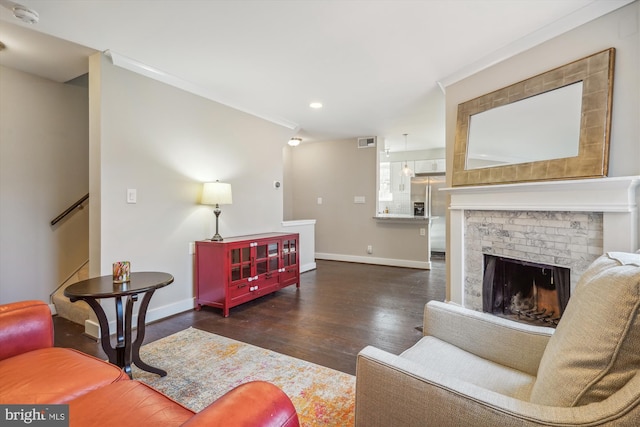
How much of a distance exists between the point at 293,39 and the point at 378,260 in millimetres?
4315

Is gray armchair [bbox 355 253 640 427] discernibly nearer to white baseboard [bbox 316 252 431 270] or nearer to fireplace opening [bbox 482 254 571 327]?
fireplace opening [bbox 482 254 571 327]

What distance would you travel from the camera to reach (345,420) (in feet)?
5.04

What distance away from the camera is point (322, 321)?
2.90 metres

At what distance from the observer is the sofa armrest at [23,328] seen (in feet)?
4.23

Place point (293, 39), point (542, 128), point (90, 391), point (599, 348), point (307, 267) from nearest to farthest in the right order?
point (599, 348) < point (90, 391) < point (542, 128) < point (293, 39) < point (307, 267)

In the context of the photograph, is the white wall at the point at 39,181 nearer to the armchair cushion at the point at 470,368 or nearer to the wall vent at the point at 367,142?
the armchair cushion at the point at 470,368

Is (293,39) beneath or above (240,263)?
above

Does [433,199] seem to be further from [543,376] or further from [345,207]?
[543,376]

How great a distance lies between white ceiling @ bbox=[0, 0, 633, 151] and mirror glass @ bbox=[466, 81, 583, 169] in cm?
47

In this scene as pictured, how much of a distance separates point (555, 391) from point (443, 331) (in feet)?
2.31

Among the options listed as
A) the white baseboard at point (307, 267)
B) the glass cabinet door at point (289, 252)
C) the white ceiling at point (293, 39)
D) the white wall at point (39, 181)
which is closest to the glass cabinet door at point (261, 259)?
the glass cabinet door at point (289, 252)

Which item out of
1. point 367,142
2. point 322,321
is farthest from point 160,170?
point 367,142

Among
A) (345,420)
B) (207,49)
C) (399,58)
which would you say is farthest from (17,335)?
(399,58)

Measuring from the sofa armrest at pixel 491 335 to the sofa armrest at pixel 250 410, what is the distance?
981 millimetres
